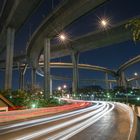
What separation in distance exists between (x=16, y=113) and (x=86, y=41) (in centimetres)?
4914

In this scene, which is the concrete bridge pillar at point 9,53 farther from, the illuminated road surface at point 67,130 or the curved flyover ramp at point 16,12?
the illuminated road surface at point 67,130

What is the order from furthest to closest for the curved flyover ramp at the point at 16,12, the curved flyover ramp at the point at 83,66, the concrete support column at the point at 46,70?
the curved flyover ramp at the point at 83,66 → the concrete support column at the point at 46,70 → the curved flyover ramp at the point at 16,12

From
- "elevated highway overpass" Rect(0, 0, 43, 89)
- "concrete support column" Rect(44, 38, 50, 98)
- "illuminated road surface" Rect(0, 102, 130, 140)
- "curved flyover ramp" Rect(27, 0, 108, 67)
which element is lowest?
"illuminated road surface" Rect(0, 102, 130, 140)

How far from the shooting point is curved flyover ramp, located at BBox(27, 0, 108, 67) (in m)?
40.6

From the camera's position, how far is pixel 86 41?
71.7 meters

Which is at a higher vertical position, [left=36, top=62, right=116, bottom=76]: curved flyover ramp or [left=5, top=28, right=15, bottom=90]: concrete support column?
[left=36, top=62, right=116, bottom=76]: curved flyover ramp

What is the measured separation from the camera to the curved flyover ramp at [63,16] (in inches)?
1597

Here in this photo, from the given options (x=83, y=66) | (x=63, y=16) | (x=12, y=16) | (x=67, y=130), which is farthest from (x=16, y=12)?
(x=83, y=66)

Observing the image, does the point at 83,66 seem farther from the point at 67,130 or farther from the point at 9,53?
the point at 67,130

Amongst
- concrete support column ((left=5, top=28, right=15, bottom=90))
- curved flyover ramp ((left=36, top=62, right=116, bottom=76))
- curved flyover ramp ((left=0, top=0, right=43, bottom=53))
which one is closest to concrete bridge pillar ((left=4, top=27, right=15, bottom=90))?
concrete support column ((left=5, top=28, right=15, bottom=90))

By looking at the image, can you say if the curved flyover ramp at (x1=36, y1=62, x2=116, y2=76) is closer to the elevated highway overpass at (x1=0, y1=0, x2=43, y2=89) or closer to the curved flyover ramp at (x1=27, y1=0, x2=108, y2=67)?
the elevated highway overpass at (x1=0, y1=0, x2=43, y2=89)

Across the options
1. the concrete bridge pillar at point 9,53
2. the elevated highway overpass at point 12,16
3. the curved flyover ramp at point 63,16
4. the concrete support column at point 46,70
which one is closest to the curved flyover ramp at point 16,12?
the elevated highway overpass at point 12,16

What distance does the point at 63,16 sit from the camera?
44.6m

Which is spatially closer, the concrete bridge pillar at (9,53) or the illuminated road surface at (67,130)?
the illuminated road surface at (67,130)
